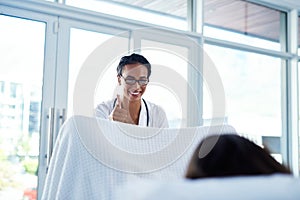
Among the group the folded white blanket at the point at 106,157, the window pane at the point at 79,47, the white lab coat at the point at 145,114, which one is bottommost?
the folded white blanket at the point at 106,157

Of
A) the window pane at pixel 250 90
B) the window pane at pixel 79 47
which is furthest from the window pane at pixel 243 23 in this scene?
the window pane at pixel 79 47

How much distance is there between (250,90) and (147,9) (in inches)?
56.6

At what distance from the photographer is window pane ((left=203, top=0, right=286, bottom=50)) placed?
3734 mm

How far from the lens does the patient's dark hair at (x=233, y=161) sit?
0.51m

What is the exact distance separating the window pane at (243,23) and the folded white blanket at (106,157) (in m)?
2.44

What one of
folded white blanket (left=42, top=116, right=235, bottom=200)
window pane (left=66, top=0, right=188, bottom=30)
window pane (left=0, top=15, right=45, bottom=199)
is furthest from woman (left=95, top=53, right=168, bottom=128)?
window pane (left=66, top=0, right=188, bottom=30)

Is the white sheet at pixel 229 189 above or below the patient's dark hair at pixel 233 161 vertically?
below

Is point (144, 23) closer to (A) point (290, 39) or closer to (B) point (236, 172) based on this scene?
(A) point (290, 39)

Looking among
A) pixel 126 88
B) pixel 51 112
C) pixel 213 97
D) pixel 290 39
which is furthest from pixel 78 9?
pixel 290 39

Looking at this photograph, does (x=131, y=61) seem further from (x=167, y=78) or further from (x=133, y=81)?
(x=167, y=78)

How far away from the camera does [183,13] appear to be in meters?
3.56

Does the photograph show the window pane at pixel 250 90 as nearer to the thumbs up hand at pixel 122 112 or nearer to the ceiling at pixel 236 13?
the ceiling at pixel 236 13

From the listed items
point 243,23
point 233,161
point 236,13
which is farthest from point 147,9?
point 233,161

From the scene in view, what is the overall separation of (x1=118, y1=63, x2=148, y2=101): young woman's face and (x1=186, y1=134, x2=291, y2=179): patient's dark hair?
62.5 inches
